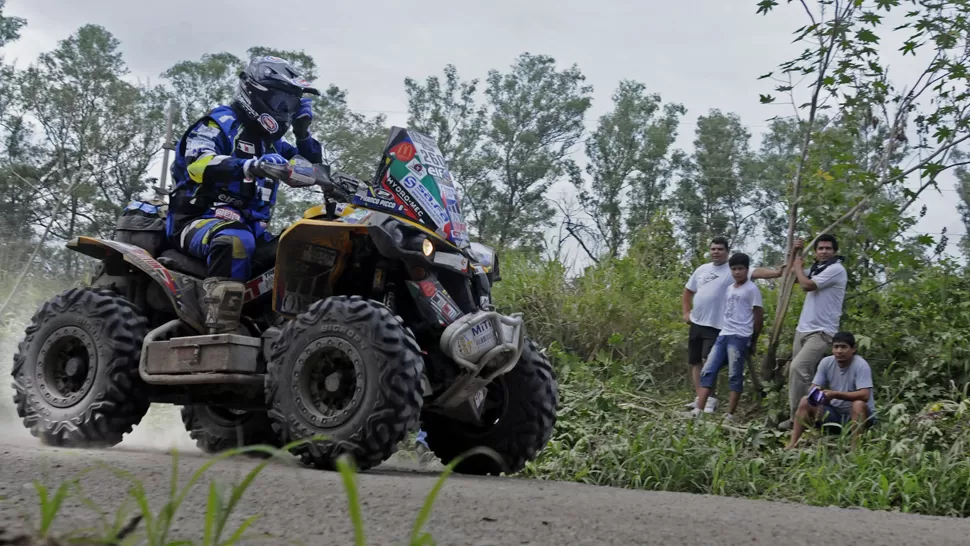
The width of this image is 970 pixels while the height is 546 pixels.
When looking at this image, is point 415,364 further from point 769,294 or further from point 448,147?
point 448,147

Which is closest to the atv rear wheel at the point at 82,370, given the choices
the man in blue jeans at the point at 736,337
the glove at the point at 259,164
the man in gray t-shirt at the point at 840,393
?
→ the glove at the point at 259,164

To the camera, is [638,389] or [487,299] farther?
[638,389]

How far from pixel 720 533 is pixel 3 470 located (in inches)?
106

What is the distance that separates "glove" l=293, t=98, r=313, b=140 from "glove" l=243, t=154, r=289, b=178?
0.92 metres

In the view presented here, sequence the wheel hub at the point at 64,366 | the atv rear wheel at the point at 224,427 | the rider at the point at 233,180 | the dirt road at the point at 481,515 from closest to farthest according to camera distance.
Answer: the dirt road at the point at 481,515 → the rider at the point at 233,180 → the wheel hub at the point at 64,366 → the atv rear wheel at the point at 224,427

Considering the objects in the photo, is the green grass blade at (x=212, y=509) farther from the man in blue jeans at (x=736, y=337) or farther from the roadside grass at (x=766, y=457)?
the man in blue jeans at (x=736, y=337)

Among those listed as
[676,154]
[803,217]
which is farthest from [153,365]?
[676,154]

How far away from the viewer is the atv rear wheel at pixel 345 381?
5.38 metres

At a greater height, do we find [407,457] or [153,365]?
[153,365]

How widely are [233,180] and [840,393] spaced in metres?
4.43

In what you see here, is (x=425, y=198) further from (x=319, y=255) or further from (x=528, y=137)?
(x=528, y=137)

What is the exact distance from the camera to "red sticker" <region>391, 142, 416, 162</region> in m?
6.17

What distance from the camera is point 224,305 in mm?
6387

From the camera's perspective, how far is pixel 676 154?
109 ft
